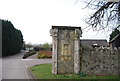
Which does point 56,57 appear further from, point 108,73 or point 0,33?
point 0,33

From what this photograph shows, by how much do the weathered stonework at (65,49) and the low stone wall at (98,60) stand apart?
571 millimetres

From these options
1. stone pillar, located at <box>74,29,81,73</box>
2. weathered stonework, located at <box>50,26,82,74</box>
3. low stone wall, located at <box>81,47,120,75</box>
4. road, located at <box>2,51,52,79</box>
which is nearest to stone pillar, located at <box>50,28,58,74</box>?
weathered stonework, located at <box>50,26,82,74</box>

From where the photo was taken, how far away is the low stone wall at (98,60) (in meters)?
16.4

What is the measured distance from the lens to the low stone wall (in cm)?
1636

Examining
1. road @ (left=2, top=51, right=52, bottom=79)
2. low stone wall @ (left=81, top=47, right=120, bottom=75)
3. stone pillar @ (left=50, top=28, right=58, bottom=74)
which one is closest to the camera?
road @ (left=2, top=51, right=52, bottom=79)

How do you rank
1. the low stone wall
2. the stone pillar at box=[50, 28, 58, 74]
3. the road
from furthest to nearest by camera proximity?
the low stone wall
the stone pillar at box=[50, 28, 58, 74]
the road

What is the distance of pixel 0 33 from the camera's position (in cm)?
4200

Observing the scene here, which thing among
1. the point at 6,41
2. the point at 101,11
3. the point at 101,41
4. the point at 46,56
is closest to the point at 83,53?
the point at 101,11

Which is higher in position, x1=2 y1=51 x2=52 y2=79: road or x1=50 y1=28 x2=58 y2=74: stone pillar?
x1=50 y1=28 x2=58 y2=74: stone pillar

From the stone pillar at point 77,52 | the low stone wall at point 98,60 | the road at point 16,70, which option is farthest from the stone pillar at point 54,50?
the low stone wall at point 98,60

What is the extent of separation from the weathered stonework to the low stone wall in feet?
1.87

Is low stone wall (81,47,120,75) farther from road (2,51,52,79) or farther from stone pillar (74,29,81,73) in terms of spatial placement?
road (2,51,52,79)

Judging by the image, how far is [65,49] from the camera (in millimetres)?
16391

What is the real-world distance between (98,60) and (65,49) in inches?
106
